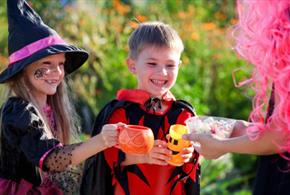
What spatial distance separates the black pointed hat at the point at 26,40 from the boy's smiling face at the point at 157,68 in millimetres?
426

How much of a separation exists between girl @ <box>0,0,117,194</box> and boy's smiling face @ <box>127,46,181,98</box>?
0.41 m

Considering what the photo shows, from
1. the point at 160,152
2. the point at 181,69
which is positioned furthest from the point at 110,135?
the point at 181,69

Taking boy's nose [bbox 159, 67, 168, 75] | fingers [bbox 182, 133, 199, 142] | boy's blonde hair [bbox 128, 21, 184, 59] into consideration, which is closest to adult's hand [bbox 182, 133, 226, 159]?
fingers [bbox 182, 133, 199, 142]

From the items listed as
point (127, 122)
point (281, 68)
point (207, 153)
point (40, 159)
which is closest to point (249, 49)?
point (281, 68)

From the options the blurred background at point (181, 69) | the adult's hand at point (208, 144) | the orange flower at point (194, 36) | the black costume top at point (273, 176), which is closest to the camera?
the black costume top at point (273, 176)

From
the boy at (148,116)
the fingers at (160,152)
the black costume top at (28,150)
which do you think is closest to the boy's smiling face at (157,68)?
the boy at (148,116)

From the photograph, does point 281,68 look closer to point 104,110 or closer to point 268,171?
point 268,171

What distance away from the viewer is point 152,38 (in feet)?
11.4

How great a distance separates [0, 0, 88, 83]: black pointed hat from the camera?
335 centimetres

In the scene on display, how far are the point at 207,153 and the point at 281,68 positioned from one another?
0.61 m

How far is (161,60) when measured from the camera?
3424 mm

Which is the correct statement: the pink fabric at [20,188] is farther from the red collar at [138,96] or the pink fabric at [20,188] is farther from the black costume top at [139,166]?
the red collar at [138,96]

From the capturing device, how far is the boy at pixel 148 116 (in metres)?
3.44

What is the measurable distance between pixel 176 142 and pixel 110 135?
35 centimetres
